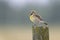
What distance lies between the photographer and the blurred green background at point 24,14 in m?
1.97

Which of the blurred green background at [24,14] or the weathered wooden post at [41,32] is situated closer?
the weathered wooden post at [41,32]

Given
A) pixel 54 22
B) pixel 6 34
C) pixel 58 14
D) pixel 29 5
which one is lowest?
pixel 6 34

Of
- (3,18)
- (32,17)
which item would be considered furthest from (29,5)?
(32,17)

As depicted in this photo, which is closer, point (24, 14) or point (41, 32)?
point (41, 32)

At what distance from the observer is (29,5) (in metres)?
2.00

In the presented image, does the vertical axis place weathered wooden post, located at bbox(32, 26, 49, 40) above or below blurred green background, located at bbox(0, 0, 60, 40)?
below

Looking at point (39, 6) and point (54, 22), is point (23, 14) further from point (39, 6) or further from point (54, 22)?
point (54, 22)

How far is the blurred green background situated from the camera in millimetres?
1973

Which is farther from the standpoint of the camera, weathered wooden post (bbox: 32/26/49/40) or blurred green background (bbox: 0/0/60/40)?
blurred green background (bbox: 0/0/60/40)

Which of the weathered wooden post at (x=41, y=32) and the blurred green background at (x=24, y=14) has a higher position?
the blurred green background at (x=24, y=14)

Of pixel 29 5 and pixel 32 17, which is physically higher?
pixel 29 5

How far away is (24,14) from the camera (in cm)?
197

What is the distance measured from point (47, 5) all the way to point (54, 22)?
0.29 metres

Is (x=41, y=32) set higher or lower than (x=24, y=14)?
lower
